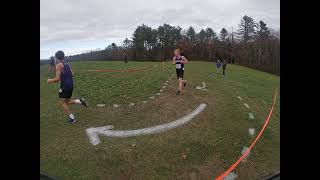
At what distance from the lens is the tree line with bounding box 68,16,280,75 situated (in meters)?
17.3

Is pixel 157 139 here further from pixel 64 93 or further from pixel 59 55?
pixel 59 55

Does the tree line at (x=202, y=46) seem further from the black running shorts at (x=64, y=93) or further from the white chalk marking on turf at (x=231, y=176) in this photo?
the white chalk marking on turf at (x=231, y=176)

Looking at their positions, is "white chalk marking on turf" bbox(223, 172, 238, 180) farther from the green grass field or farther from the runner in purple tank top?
the runner in purple tank top

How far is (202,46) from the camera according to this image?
21.5 meters

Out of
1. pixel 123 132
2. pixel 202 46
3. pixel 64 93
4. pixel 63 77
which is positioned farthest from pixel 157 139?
pixel 202 46

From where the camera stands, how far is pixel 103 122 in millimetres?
A: 10352

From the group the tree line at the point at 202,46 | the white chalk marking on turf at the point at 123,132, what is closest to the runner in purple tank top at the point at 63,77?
the white chalk marking on turf at the point at 123,132

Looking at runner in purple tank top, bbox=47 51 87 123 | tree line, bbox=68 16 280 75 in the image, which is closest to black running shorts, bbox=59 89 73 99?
runner in purple tank top, bbox=47 51 87 123

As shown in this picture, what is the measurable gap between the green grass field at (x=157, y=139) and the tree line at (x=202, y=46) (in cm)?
281
